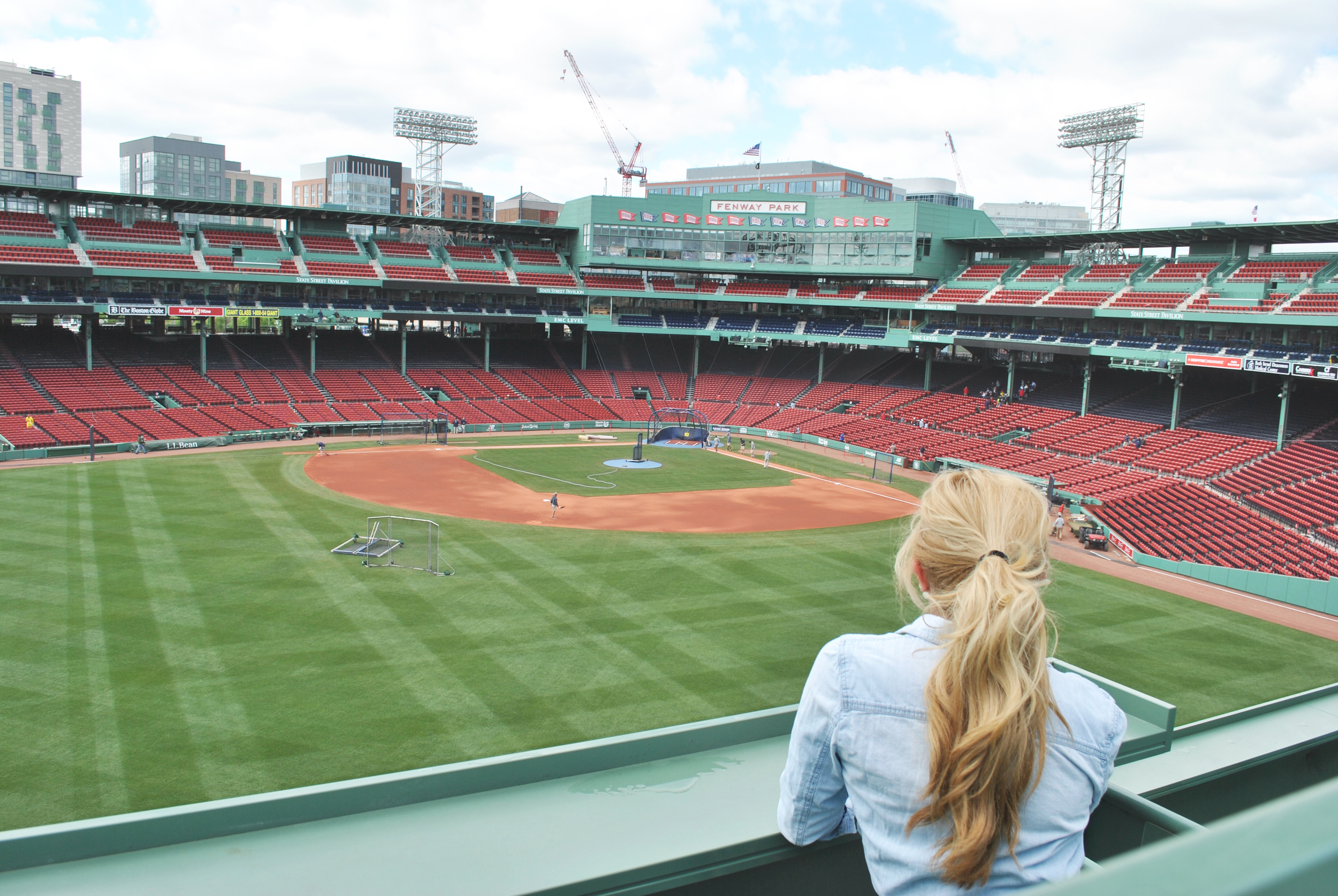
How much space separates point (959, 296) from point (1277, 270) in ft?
67.7

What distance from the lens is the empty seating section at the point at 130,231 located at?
6016cm

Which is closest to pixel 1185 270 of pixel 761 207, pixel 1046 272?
pixel 1046 272

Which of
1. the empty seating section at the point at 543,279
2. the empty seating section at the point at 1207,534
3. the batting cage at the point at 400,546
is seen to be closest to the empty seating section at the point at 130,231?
the empty seating section at the point at 543,279

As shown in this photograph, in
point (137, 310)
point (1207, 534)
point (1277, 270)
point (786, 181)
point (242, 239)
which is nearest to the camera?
point (1207, 534)

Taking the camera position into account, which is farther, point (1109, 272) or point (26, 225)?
point (1109, 272)

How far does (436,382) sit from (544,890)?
66689mm

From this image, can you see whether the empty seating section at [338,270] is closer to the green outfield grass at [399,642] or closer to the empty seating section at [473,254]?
the empty seating section at [473,254]

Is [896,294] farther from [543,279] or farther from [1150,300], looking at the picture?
[543,279]

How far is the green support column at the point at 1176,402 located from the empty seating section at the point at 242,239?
2371 inches

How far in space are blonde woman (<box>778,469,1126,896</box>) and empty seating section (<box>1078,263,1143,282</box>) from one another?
6258 cm

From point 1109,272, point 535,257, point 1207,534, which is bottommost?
point 1207,534

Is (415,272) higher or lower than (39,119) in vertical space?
lower

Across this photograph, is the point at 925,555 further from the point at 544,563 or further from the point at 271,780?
the point at 544,563

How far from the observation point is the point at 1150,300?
2098 inches
